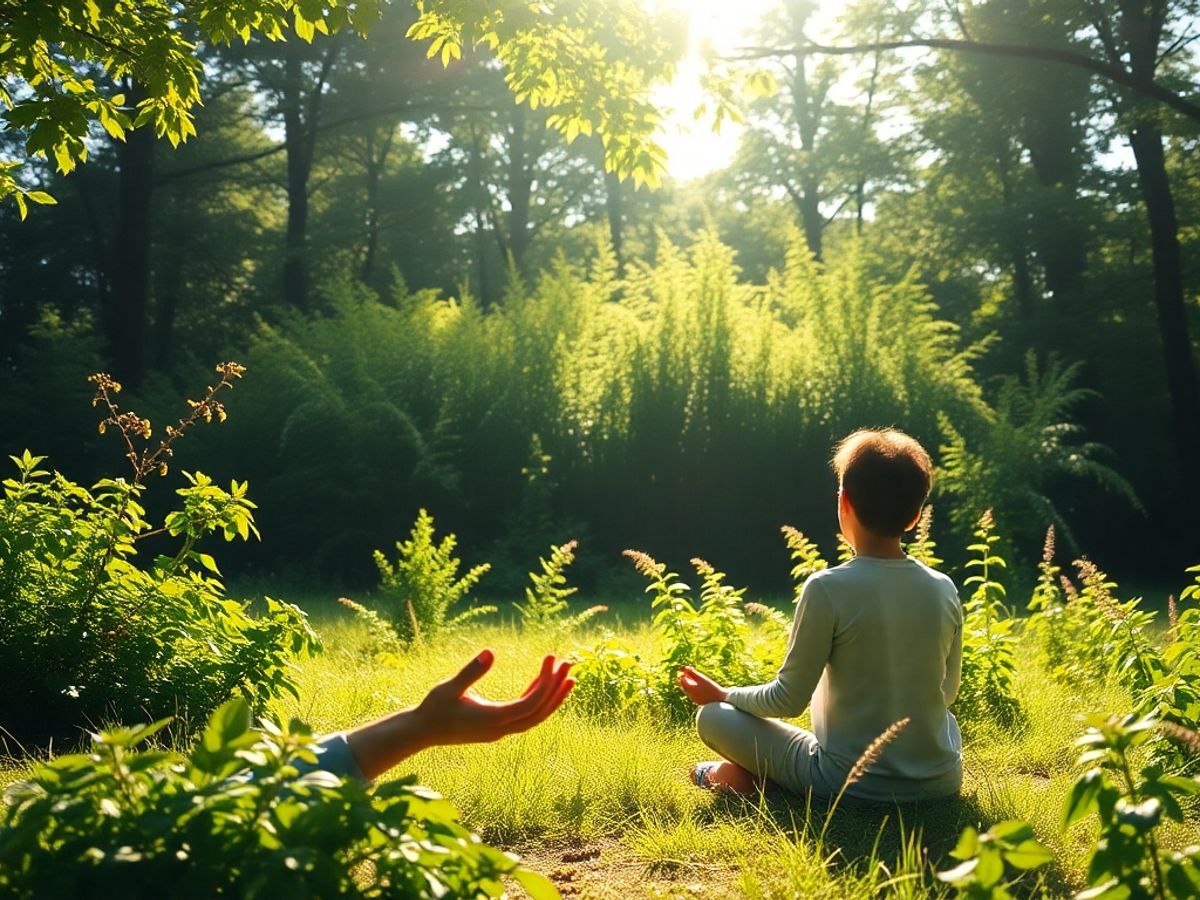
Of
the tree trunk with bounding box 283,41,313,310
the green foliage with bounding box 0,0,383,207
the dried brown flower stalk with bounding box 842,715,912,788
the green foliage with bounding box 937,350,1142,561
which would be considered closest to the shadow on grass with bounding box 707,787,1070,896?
the dried brown flower stalk with bounding box 842,715,912,788

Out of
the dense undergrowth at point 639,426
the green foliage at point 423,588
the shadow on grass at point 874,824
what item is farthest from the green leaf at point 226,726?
the dense undergrowth at point 639,426

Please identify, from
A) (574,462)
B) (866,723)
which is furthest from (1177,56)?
(866,723)

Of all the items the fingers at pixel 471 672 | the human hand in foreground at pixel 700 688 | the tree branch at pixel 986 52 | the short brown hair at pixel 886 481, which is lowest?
the human hand in foreground at pixel 700 688

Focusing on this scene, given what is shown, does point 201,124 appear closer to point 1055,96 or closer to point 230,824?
point 1055,96

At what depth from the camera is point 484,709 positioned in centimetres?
209

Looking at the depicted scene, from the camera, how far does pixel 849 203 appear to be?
23.7m

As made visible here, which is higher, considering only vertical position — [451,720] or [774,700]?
[451,720]

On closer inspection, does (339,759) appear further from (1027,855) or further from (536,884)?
(1027,855)

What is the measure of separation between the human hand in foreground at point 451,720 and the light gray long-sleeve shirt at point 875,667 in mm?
897

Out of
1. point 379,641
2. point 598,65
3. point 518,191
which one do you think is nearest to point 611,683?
point 379,641

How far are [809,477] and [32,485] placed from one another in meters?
7.27

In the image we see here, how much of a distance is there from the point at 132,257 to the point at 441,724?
12329mm

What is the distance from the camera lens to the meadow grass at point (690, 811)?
7.55 ft

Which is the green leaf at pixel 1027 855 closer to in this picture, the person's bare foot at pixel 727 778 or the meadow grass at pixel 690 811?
the meadow grass at pixel 690 811
